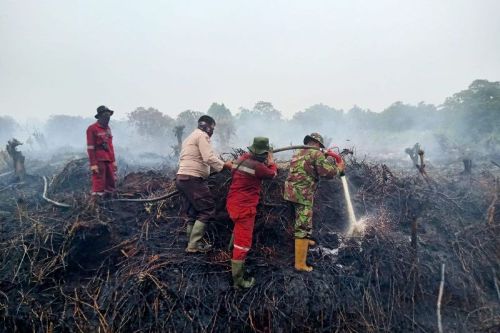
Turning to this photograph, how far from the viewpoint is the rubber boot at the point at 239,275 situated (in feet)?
11.6

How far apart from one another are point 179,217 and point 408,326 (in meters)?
3.55

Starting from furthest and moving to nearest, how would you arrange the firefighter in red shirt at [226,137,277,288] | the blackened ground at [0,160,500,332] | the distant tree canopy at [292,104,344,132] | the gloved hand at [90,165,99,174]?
the distant tree canopy at [292,104,344,132], the gloved hand at [90,165,99,174], the firefighter in red shirt at [226,137,277,288], the blackened ground at [0,160,500,332]

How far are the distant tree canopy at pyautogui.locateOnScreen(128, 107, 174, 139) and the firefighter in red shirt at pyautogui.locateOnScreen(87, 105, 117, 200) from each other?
23856 mm

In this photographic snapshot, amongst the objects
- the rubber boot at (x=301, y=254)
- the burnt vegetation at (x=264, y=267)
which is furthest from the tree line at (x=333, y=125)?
the rubber boot at (x=301, y=254)

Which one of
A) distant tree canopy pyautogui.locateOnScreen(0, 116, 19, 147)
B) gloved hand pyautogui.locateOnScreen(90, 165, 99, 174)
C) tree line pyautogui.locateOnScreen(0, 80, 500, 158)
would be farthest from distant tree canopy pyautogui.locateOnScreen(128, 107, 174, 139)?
gloved hand pyautogui.locateOnScreen(90, 165, 99, 174)

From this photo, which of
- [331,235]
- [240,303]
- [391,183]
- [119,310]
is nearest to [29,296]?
[119,310]

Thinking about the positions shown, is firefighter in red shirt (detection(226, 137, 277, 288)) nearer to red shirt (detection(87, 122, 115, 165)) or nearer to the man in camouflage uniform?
the man in camouflage uniform

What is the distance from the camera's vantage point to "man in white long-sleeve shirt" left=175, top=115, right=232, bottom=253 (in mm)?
4066

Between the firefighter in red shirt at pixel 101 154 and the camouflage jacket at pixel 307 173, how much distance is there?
145 inches

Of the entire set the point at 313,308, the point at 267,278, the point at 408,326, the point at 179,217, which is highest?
the point at 179,217

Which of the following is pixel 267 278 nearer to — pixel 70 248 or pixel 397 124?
pixel 70 248

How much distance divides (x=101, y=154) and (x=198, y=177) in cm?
285

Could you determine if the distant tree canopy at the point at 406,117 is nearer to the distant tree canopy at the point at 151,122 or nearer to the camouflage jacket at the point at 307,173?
the distant tree canopy at the point at 151,122

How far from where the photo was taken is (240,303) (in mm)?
3527
